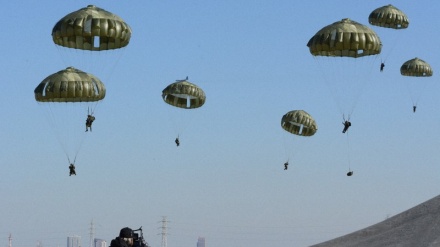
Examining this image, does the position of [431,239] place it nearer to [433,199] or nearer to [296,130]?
[433,199]

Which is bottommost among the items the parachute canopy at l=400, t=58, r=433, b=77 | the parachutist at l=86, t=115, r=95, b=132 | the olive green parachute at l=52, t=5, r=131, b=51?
the parachutist at l=86, t=115, r=95, b=132

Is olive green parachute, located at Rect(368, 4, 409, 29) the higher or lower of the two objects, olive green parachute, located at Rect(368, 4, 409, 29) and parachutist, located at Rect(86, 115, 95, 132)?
the higher

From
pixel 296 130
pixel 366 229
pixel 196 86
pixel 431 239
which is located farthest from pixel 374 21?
pixel 366 229

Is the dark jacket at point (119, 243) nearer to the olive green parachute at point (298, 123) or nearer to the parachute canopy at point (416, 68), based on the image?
the olive green parachute at point (298, 123)

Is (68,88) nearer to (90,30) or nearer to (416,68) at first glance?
(90,30)

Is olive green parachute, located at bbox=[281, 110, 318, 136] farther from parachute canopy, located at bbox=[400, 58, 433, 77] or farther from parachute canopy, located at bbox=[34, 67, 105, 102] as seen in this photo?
parachute canopy, located at bbox=[34, 67, 105, 102]

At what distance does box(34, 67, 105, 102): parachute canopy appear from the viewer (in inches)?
2776

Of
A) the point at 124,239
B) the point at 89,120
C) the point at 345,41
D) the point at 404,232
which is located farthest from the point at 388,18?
the point at 124,239

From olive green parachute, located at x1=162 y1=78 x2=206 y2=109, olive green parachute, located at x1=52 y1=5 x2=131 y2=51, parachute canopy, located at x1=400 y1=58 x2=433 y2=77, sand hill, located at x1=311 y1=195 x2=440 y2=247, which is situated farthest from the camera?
sand hill, located at x1=311 y1=195 x2=440 y2=247

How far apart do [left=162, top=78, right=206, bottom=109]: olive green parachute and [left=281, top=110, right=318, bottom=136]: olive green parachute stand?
383 inches

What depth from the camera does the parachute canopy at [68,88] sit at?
→ 70.5 m

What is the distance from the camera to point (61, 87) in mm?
70562

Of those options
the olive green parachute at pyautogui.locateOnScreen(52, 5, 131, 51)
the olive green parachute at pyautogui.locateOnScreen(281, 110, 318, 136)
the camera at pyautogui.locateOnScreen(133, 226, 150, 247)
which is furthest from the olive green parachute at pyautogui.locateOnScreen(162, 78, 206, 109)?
the camera at pyautogui.locateOnScreen(133, 226, 150, 247)

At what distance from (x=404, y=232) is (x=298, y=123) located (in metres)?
55.2
